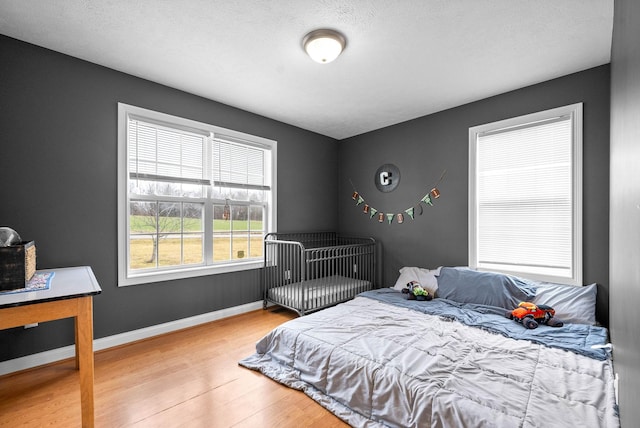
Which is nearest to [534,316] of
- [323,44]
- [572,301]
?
[572,301]

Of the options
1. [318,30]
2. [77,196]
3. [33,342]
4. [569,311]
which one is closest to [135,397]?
[33,342]

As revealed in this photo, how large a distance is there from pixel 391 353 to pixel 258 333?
1.55 meters

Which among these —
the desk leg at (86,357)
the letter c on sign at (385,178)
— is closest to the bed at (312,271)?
the letter c on sign at (385,178)

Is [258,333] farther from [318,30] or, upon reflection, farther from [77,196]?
[318,30]

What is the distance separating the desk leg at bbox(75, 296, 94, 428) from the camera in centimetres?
151

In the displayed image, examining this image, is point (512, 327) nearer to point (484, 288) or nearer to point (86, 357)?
point (484, 288)

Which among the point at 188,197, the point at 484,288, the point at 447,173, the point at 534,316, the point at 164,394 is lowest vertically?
the point at 164,394

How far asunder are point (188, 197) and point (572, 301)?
374 cm

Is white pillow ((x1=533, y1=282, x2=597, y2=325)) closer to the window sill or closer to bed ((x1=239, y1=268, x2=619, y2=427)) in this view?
bed ((x1=239, y1=268, x2=619, y2=427))

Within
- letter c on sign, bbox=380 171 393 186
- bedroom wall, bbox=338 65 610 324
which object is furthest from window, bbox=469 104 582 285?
letter c on sign, bbox=380 171 393 186

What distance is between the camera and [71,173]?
2400 mm

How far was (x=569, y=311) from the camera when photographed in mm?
2426

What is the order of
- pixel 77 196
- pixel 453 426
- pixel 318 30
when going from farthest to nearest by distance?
pixel 77 196 < pixel 318 30 < pixel 453 426

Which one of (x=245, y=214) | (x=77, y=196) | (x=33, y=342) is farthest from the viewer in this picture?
(x=245, y=214)
